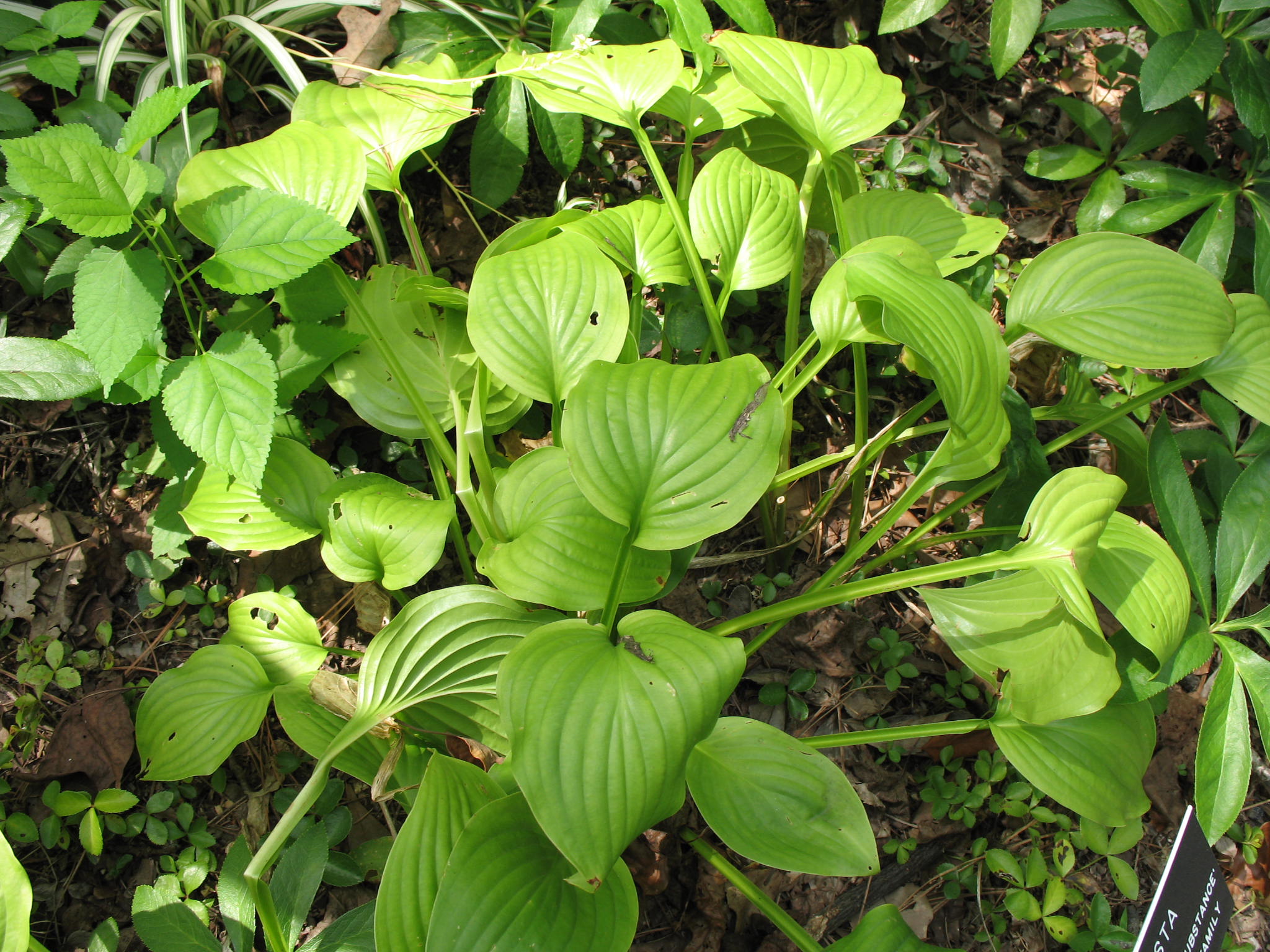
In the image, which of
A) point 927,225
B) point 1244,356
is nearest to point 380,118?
point 927,225

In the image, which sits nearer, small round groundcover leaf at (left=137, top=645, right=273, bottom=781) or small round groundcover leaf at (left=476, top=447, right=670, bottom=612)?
small round groundcover leaf at (left=476, top=447, right=670, bottom=612)

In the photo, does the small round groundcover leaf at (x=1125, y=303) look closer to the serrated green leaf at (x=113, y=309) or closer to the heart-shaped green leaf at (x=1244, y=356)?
the heart-shaped green leaf at (x=1244, y=356)

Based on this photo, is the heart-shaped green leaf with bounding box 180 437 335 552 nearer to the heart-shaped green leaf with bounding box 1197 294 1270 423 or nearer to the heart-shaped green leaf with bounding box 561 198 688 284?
the heart-shaped green leaf with bounding box 561 198 688 284

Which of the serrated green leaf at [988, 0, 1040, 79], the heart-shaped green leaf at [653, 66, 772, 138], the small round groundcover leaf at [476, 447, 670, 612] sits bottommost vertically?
the small round groundcover leaf at [476, 447, 670, 612]

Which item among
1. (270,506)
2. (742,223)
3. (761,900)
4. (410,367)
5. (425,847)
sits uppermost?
(742,223)

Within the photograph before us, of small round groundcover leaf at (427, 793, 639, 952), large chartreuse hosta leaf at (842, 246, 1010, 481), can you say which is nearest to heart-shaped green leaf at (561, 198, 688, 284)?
large chartreuse hosta leaf at (842, 246, 1010, 481)

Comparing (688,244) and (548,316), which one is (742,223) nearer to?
(688,244)

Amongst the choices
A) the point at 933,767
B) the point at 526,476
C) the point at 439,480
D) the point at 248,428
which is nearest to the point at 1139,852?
the point at 933,767
